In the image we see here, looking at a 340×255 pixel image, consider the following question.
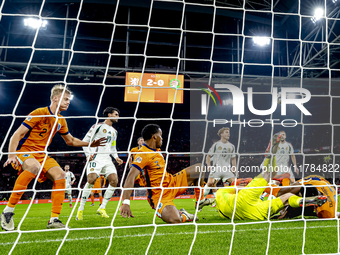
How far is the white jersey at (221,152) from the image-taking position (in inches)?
205

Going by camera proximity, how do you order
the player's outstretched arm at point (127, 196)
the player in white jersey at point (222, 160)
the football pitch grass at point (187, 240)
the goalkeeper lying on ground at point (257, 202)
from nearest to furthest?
the football pitch grass at point (187, 240) → the player's outstretched arm at point (127, 196) → the goalkeeper lying on ground at point (257, 202) → the player in white jersey at point (222, 160)

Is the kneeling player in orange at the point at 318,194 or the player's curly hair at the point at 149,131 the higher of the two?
the player's curly hair at the point at 149,131

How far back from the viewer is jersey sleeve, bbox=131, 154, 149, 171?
2.94 meters

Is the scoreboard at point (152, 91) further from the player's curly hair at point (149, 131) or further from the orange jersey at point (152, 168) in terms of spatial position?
the orange jersey at point (152, 168)

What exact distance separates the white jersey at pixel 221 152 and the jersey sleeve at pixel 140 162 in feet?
8.01

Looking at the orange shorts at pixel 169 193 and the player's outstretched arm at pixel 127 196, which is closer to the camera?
the player's outstretched arm at pixel 127 196

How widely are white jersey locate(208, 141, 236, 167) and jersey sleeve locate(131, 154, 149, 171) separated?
96.1 inches

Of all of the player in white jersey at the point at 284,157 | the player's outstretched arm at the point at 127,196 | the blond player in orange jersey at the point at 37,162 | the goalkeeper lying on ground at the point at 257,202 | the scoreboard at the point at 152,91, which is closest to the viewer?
the player's outstretched arm at the point at 127,196

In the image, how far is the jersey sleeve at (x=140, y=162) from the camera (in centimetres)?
294

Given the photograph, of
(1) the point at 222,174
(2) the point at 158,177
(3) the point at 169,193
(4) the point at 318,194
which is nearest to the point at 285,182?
(1) the point at 222,174

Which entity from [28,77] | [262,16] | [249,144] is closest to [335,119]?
[249,144]

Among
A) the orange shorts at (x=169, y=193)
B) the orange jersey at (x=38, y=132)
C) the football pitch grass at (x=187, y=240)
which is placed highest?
the orange jersey at (x=38, y=132)

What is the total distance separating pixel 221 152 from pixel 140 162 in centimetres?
261

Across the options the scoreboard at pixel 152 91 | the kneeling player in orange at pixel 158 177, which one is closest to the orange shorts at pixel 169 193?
the kneeling player in orange at pixel 158 177
